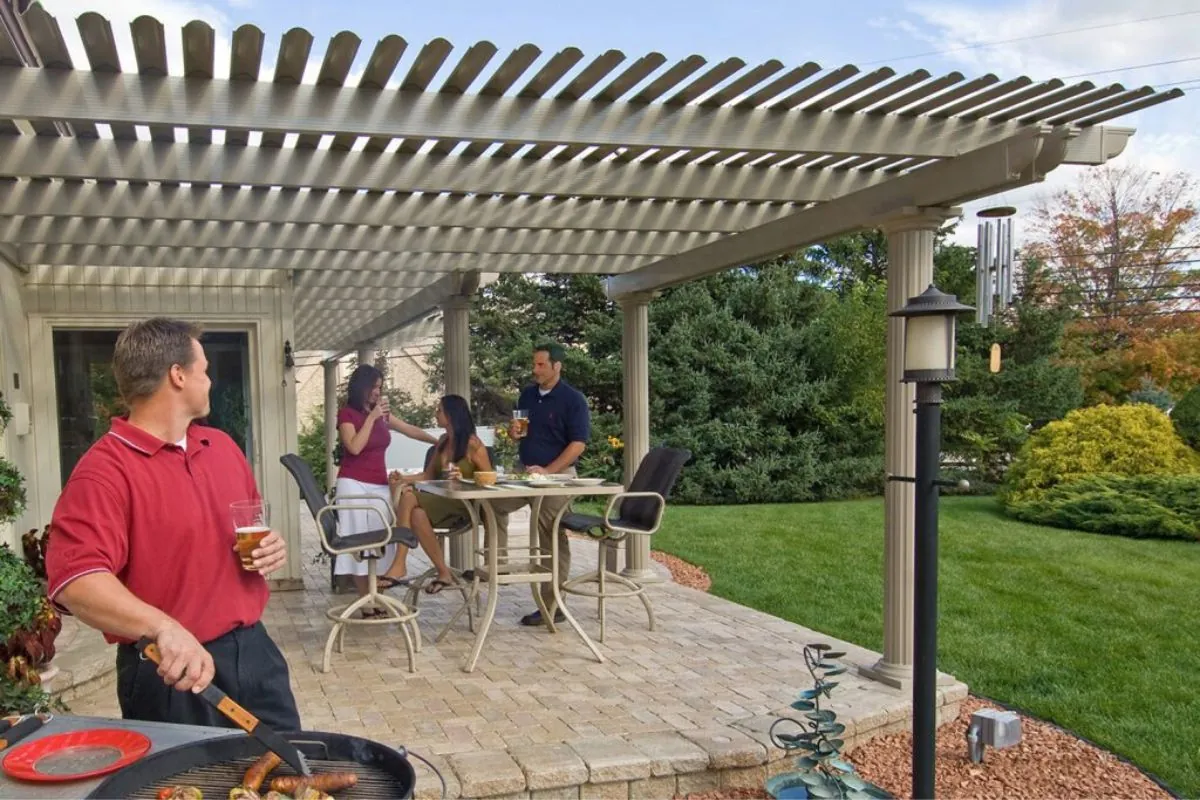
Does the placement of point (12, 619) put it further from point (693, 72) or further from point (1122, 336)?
point (1122, 336)

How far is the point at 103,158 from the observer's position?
3871mm

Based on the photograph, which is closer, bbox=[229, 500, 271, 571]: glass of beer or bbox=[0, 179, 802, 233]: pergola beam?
bbox=[229, 500, 271, 571]: glass of beer

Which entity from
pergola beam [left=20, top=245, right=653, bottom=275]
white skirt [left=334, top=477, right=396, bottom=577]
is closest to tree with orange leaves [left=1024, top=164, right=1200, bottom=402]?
pergola beam [left=20, top=245, right=653, bottom=275]

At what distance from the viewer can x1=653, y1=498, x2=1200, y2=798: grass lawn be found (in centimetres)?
422

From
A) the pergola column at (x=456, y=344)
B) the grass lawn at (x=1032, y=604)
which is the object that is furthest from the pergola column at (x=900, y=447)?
the pergola column at (x=456, y=344)

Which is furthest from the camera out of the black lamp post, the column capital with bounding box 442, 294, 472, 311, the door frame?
the column capital with bounding box 442, 294, 472, 311

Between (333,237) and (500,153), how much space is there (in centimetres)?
201

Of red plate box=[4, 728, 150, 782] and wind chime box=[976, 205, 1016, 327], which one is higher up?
wind chime box=[976, 205, 1016, 327]

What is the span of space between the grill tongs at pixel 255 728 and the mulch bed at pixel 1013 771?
2.03 metres

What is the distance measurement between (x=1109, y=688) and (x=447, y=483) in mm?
3569

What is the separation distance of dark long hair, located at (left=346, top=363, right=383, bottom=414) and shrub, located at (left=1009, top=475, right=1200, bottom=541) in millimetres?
8002

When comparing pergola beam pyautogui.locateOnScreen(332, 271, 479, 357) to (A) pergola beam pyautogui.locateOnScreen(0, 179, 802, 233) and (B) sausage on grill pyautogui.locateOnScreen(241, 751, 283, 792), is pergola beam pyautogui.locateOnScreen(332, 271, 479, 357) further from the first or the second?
(B) sausage on grill pyautogui.locateOnScreen(241, 751, 283, 792)

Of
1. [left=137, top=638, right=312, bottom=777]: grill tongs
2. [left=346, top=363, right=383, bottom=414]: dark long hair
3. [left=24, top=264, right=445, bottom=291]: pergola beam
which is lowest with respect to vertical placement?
[left=137, top=638, right=312, bottom=777]: grill tongs

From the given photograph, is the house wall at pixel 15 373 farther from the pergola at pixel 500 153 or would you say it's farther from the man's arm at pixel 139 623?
the man's arm at pixel 139 623
